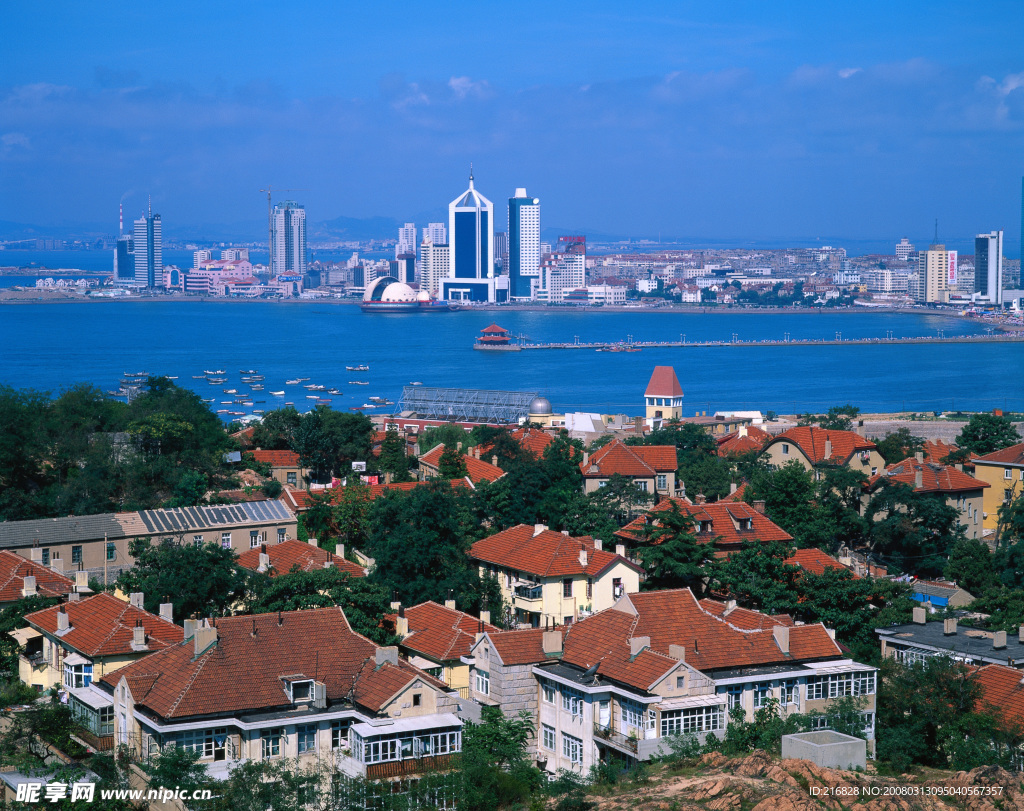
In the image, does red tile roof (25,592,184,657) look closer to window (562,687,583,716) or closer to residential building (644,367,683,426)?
window (562,687,583,716)

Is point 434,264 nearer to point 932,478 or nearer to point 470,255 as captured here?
point 470,255

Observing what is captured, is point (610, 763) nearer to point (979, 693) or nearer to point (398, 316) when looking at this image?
point (979, 693)

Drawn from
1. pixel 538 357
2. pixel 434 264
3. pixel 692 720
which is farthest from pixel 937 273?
pixel 692 720

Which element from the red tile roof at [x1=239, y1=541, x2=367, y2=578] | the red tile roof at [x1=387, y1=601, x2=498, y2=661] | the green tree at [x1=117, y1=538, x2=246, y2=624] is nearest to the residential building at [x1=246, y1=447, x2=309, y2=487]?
the red tile roof at [x1=239, y1=541, x2=367, y2=578]

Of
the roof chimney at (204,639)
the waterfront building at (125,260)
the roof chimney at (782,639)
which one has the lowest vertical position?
the roof chimney at (782,639)

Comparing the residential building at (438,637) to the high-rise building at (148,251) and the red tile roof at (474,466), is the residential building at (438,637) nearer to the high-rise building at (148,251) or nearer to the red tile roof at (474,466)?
the red tile roof at (474,466)

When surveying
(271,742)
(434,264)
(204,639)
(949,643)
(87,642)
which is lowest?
(949,643)

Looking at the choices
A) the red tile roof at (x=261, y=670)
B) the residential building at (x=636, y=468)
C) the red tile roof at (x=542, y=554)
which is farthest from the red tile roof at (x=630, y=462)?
the red tile roof at (x=261, y=670)
